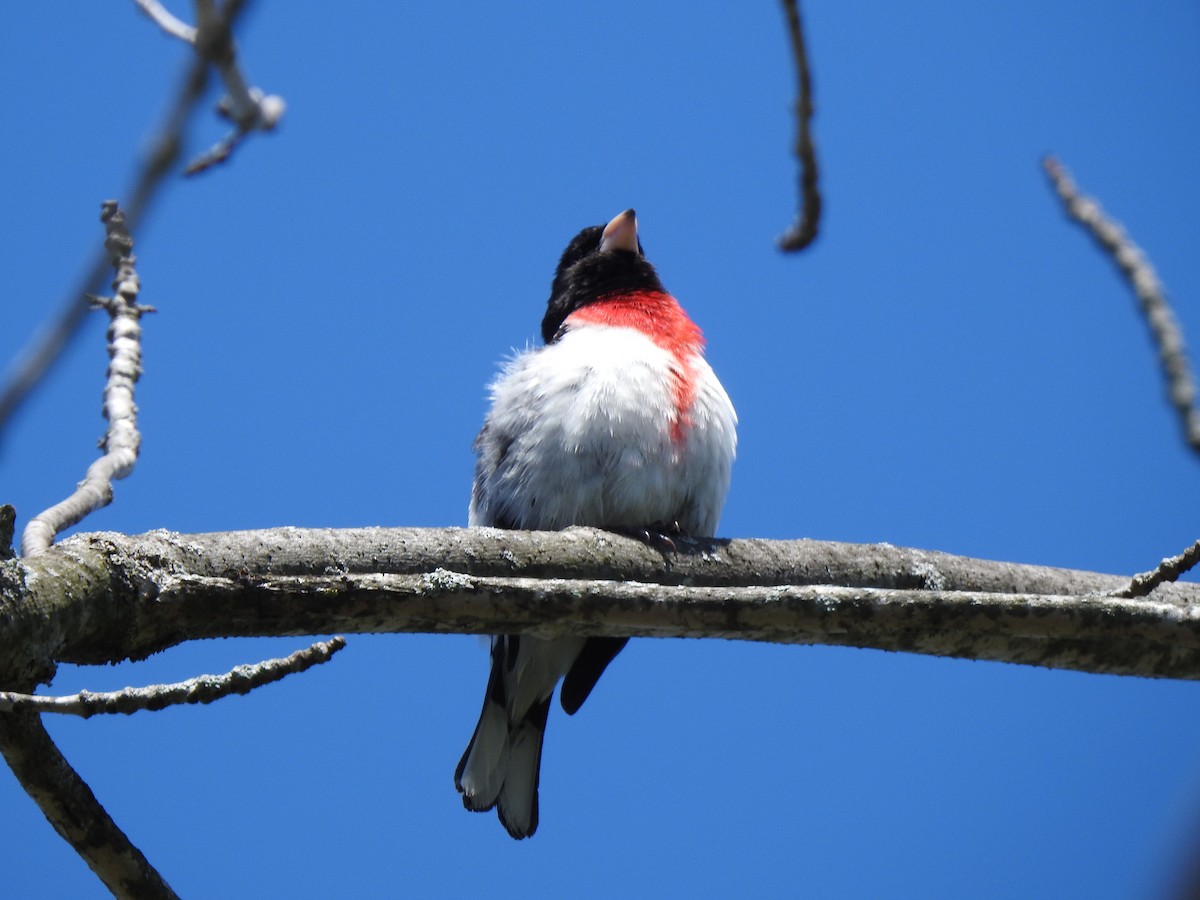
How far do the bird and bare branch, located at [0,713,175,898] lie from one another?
2.00m

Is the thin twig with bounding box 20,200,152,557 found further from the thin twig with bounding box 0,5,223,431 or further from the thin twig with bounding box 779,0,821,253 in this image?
the thin twig with bounding box 779,0,821,253

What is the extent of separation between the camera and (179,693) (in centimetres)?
231

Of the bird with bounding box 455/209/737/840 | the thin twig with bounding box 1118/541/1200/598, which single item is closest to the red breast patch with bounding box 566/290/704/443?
the bird with bounding box 455/209/737/840

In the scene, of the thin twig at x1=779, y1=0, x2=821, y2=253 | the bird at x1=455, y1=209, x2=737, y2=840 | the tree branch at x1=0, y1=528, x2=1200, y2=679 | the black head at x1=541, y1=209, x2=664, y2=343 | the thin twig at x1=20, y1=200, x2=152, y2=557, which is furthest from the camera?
the black head at x1=541, y1=209, x2=664, y2=343

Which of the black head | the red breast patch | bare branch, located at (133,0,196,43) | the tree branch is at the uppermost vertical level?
the black head

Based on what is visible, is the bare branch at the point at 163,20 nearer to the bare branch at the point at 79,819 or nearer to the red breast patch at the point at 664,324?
the bare branch at the point at 79,819

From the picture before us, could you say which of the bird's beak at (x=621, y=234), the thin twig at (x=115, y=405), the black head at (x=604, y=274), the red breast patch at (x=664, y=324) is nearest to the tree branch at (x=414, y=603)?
the thin twig at (x=115, y=405)

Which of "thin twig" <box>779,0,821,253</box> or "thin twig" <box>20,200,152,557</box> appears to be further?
"thin twig" <box>20,200,152,557</box>

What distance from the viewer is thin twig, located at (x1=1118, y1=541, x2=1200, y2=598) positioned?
121 inches

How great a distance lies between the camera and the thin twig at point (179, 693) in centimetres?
219

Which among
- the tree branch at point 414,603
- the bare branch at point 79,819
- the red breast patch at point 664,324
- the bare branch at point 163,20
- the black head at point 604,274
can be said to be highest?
the black head at point 604,274

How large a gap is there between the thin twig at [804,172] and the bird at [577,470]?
6.36ft

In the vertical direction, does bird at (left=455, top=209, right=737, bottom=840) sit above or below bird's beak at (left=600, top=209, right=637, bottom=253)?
below

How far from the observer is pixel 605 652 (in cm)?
489
